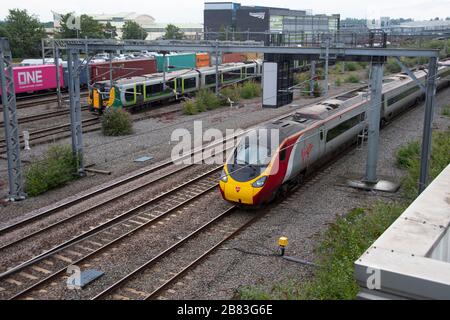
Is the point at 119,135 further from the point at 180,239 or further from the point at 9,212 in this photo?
the point at 180,239

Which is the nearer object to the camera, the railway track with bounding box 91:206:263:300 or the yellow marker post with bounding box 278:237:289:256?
the railway track with bounding box 91:206:263:300

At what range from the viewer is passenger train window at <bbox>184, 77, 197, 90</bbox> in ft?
113

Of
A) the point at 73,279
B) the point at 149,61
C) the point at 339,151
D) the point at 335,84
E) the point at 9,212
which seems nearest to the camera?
the point at 73,279

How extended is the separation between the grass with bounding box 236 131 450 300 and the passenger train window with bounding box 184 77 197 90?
66.5 feet

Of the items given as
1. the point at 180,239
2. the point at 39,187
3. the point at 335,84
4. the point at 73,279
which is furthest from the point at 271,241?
the point at 335,84

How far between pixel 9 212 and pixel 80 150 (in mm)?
4249

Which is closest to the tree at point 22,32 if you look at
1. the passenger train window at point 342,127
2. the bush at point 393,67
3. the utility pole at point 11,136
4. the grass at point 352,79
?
the grass at point 352,79

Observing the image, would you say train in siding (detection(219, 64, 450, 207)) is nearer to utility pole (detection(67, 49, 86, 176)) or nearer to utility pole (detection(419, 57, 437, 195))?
utility pole (detection(419, 57, 437, 195))

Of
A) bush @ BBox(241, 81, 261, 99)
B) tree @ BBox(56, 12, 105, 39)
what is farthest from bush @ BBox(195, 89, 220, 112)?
tree @ BBox(56, 12, 105, 39)

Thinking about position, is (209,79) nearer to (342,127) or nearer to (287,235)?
(342,127)

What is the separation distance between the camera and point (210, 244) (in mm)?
11875

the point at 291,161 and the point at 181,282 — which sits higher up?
the point at 291,161

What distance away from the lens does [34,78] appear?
1404 inches

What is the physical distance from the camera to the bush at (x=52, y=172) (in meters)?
15.8
